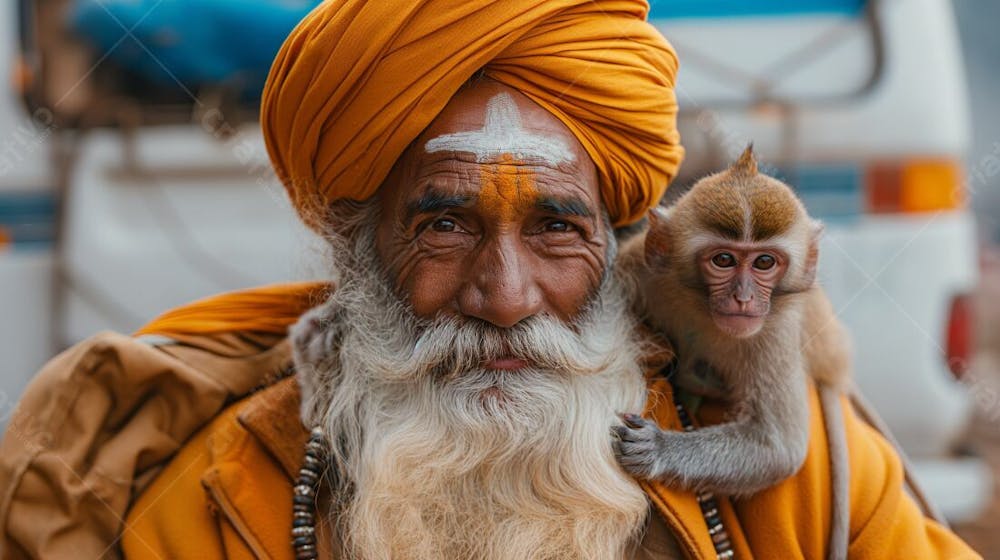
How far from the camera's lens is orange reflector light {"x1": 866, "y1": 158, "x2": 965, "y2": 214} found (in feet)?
13.9

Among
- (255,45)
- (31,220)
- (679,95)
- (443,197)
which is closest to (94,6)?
(255,45)

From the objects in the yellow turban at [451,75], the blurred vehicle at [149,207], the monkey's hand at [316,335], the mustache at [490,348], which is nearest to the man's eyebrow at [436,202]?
the yellow turban at [451,75]

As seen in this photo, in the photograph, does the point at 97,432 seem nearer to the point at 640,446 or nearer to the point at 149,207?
the point at 640,446

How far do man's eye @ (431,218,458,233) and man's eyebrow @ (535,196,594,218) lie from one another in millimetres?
182

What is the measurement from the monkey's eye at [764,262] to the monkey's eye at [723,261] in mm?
48

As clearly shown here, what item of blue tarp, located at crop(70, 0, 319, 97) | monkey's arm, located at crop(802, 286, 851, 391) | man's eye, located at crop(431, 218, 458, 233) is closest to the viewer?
man's eye, located at crop(431, 218, 458, 233)

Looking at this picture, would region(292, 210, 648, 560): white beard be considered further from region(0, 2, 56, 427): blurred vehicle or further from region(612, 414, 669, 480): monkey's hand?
region(0, 2, 56, 427): blurred vehicle

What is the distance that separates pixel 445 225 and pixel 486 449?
0.47 m

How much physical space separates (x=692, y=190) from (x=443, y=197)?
0.60 metres

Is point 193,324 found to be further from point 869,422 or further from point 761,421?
point 869,422

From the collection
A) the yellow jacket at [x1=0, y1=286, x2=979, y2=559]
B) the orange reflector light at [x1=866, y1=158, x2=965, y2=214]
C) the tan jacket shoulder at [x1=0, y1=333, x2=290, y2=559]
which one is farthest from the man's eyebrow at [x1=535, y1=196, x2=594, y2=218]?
the orange reflector light at [x1=866, y1=158, x2=965, y2=214]

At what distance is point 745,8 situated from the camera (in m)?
4.31

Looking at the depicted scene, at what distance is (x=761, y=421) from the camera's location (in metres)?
2.30

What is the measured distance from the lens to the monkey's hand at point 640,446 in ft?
7.14
